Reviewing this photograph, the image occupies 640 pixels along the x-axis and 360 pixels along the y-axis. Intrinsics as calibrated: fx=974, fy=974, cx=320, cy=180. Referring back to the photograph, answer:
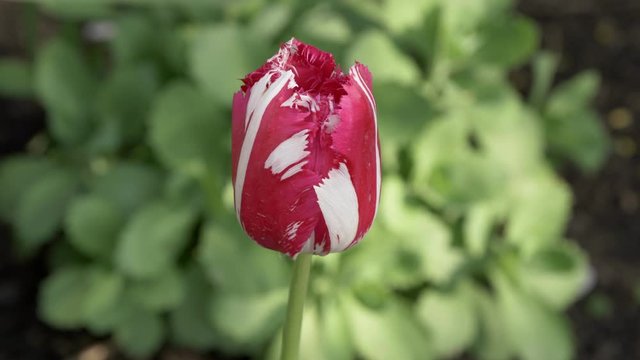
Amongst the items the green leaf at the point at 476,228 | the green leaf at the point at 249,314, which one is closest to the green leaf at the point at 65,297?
the green leaf at the point at 249,314

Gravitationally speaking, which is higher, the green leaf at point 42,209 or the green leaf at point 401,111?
the green leaf at point 401,111

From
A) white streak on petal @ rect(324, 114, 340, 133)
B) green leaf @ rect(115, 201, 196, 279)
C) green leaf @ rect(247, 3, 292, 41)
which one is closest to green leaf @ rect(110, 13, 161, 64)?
green leaf @ rect(247, 3, 292, 41)

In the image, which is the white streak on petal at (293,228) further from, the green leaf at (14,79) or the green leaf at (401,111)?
the green leaf at (14,79)

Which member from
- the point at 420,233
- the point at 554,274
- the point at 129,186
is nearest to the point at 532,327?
the point at 554,274

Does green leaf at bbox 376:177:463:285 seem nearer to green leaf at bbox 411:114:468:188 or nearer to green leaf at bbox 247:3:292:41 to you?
green leaf at bbox 411:114:468:188

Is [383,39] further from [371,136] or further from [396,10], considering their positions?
[371,136]

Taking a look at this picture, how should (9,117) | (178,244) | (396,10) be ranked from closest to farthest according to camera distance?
(178,244)
(396,10)
(9,117)

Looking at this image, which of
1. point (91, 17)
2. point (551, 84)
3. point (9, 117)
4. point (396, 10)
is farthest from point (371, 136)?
point (551, 84)

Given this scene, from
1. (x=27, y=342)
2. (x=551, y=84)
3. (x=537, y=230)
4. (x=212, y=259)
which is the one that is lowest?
(x=27, y=342)
